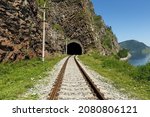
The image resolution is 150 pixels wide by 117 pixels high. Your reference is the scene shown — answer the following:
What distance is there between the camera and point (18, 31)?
164 ft

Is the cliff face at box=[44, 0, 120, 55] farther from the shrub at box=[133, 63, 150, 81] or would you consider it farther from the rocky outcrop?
the shrub at box=[133, 63, 150, 81]

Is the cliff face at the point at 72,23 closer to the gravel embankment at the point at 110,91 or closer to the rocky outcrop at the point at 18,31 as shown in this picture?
the rocky outcrop at the point at 18,31

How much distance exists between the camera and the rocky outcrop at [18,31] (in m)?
46.8

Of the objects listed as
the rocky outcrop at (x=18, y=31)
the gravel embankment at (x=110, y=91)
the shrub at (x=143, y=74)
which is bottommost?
the gravel embankment at (x=110, y=91)

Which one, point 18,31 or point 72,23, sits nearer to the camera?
point 18,31

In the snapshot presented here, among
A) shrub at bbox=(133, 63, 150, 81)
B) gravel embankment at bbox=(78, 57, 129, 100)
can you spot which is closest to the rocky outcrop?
shrub at bbox=(133, 63, 150, 81)

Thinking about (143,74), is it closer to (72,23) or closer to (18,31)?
(18,31)

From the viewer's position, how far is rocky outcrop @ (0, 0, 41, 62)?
1843 inches

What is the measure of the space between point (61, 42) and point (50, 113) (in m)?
79.0

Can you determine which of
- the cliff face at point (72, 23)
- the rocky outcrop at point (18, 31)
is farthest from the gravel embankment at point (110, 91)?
the cliff face at point (72, 23)

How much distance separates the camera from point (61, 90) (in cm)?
1658

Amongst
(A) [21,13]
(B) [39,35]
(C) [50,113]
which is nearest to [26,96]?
(C) [50,113]

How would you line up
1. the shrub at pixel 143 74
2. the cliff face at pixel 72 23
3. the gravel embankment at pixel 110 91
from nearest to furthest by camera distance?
the gravel embankment at pixel 110 91 < the shrub at pixel 143 74 < the cliff face at pixel 72 23

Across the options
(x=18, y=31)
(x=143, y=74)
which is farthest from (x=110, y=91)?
(x=18, y=31)
